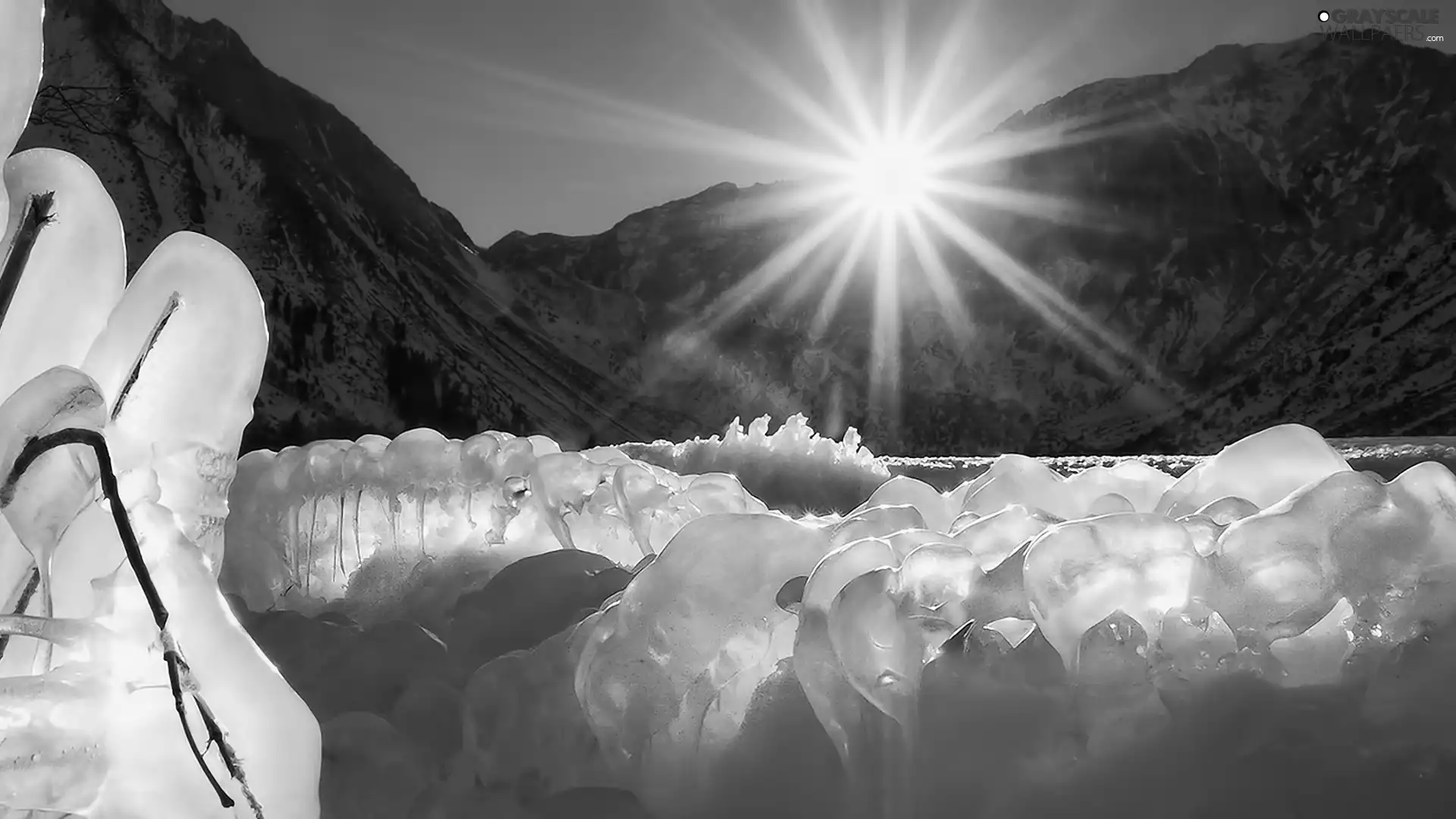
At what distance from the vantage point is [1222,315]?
20.5 m

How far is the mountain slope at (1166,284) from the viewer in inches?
667

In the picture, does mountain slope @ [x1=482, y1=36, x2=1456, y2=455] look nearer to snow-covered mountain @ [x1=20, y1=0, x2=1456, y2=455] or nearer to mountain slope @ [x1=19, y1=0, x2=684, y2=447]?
snow-covered mountain @ [x1=20, y1=0, x2=1456, y2=455]

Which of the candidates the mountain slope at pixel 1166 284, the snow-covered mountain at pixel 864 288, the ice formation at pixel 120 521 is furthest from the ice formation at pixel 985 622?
the mountain slope at pixel 1166 284

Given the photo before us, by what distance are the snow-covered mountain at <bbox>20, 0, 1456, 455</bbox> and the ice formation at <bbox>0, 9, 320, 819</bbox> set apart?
5.56 m

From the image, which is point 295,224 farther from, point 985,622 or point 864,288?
point 864,288

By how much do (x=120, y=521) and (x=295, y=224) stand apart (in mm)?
10292

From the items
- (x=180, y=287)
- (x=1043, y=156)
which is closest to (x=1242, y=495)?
(x=180, y=287)

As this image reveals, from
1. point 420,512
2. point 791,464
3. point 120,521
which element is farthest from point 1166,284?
point 120,521

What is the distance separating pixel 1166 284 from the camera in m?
21.0

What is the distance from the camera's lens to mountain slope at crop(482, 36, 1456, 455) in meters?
17.0

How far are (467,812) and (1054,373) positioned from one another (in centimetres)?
2118

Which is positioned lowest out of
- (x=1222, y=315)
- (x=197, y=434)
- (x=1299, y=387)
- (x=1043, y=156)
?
(x=197, y=434)

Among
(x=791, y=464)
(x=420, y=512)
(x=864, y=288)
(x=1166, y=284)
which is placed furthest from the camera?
(x=1166, y=284)

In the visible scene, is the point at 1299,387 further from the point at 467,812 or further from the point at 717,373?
the point at 467,812
